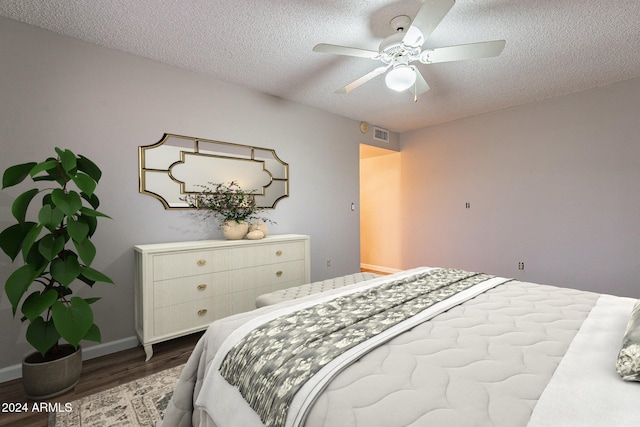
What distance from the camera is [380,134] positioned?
4559mm

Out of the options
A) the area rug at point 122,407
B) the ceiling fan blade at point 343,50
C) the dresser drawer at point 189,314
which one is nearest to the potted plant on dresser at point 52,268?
the area rug at point 122,407

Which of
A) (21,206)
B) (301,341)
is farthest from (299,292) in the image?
(21,206)

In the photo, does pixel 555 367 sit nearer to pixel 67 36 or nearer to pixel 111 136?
pixel 111 136

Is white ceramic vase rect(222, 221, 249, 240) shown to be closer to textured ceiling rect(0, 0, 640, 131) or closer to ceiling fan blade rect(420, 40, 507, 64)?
textured ceiling rect(0, 0, 640, 131)

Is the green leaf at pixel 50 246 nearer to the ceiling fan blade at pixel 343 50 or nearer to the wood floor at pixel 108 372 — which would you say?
the wood floor at pixel 108 372

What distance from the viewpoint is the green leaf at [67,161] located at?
65.6 inches

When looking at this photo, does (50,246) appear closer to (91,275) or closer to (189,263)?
(91,275)

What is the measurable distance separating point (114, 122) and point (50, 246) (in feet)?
3.79

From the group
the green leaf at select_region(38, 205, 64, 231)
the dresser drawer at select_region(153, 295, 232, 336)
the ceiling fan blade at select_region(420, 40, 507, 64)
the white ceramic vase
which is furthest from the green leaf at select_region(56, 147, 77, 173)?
the ceiling fan blade at select_region(420, 40, 507, 64)

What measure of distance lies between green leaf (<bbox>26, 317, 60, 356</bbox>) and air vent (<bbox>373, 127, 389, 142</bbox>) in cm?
417

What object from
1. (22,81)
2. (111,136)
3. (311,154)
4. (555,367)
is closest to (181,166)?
(111,136)

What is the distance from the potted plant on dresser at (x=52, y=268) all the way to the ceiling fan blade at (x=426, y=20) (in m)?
2.12

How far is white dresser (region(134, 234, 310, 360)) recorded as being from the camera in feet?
7.00

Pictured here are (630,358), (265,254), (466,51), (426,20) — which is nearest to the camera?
(630,358)
